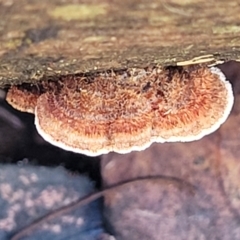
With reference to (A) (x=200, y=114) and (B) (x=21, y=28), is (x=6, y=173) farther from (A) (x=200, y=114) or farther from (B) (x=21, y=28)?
(B) (x=21, y=28)

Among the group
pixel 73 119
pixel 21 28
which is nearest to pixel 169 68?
pixel 73 119

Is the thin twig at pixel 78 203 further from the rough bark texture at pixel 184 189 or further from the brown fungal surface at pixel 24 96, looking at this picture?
the brown fungal surface at pixel 24 96

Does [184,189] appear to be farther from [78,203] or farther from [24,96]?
[24,96]

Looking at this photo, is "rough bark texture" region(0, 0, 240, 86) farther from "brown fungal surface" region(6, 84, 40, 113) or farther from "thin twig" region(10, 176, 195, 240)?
"thin twig" region(10, 176, 195, 240)

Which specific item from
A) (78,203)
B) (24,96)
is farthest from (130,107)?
(78,203)

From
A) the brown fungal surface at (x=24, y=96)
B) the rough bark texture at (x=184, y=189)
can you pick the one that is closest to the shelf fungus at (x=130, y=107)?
the brown fungal surface at (x=24, y=96)
